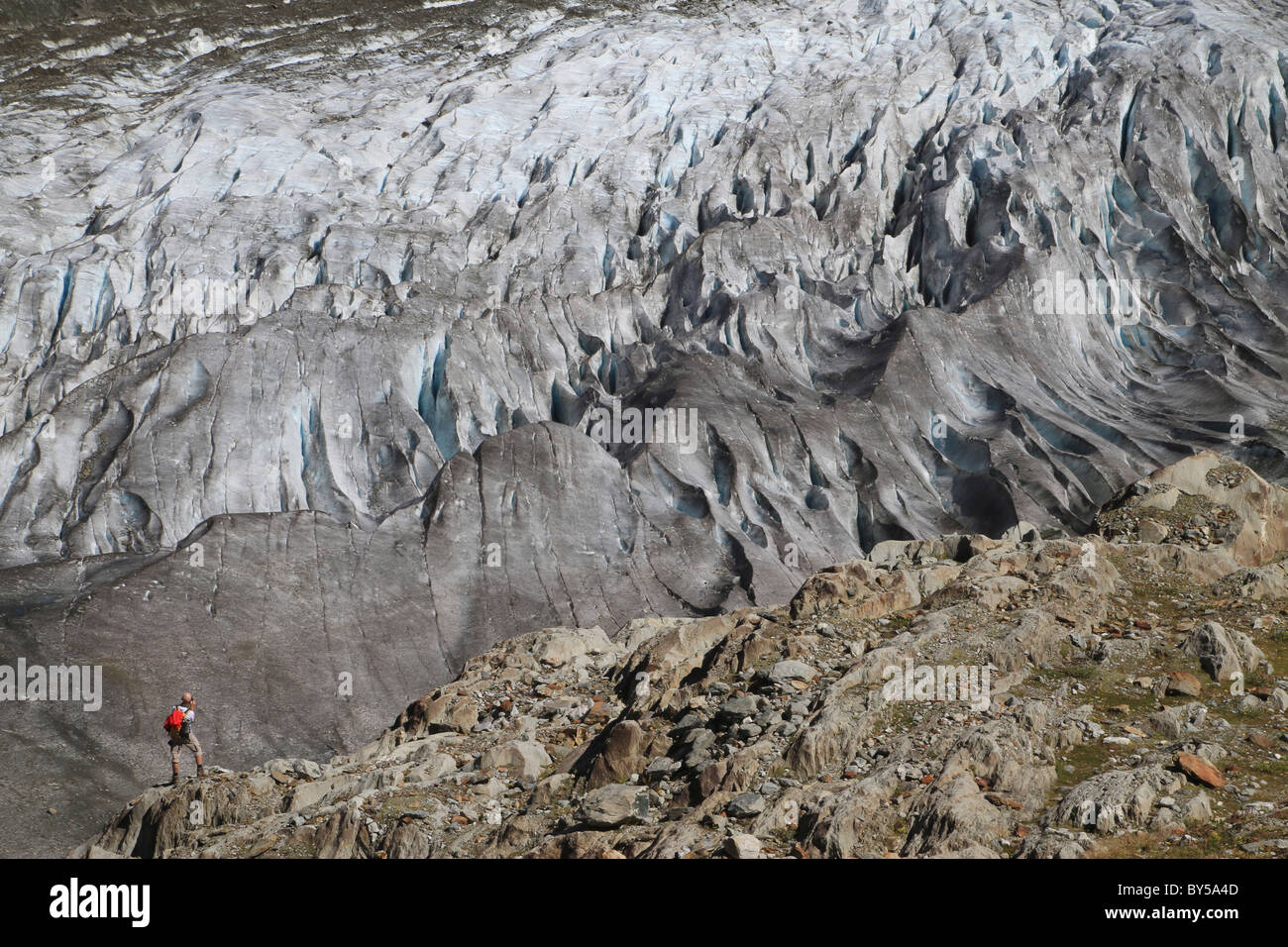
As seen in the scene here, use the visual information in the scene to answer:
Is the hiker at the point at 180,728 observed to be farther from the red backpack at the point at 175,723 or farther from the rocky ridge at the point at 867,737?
the rocky ridge at the point at 867,737

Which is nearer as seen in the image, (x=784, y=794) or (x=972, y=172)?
(x=784, y=794)

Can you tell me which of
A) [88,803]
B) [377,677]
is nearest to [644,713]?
[88,803]

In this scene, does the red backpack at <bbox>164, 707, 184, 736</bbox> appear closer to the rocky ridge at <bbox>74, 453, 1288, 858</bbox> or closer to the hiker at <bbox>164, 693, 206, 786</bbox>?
the hiker at <bbox>164, 693, 206, 786</bbox>

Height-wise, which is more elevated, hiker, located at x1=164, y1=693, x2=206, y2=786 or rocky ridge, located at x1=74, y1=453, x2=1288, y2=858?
rocky ridge, located at x1=74, y1=453, x2=1288, y2=858

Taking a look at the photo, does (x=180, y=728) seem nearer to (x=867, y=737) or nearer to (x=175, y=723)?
(x=175, y=723)

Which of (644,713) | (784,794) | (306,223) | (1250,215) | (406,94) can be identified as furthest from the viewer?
(406,94)

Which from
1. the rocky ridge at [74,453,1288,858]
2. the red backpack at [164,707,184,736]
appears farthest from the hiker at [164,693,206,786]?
the rocky ridge at [74,453,1288,858]

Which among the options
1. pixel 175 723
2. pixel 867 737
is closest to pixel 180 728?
pixel 175 723

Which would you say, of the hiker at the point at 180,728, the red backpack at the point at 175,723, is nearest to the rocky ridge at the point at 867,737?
the hiker at the point at 180,728
